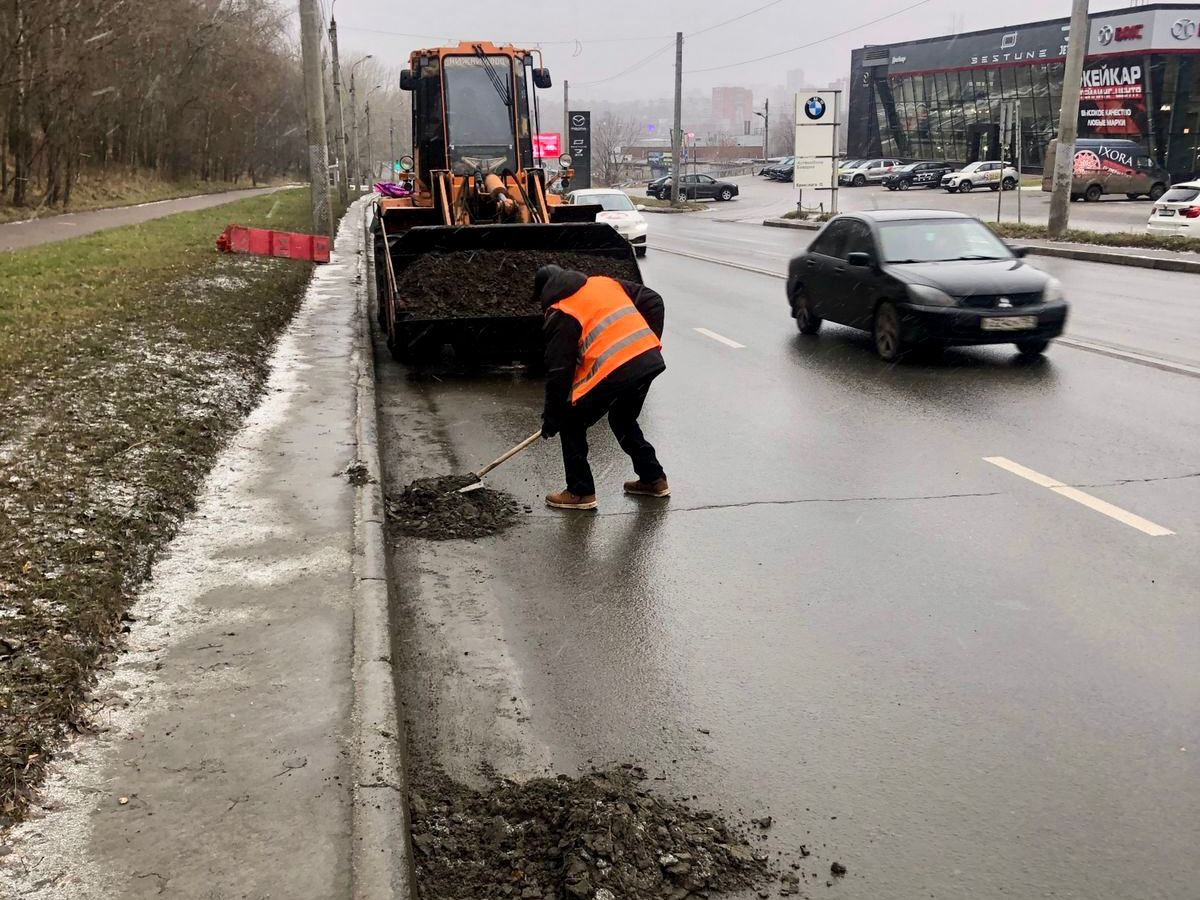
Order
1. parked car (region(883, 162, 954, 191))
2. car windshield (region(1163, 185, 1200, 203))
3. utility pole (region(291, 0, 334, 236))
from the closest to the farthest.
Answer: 1. utility pole (region(291, 0, 334, 236))
2. car windshield (region(1163, 185, 1200, 203))
3. parked car (region(883, 162, 954, 191))

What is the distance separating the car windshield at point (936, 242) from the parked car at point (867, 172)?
60095 millimetres

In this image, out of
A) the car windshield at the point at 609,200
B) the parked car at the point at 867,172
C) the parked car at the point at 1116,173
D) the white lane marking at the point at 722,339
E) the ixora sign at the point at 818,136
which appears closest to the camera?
the white lane marking at the point at 722,339

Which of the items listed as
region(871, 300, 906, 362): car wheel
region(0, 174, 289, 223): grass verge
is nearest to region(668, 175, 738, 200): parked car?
region(0, 174, 289, 223): grass verge

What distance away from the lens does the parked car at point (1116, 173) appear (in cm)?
4697

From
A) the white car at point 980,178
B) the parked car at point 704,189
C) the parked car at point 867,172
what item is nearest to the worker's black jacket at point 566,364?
the white car at point 980,178

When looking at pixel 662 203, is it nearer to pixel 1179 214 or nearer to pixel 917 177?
pixel 917 177

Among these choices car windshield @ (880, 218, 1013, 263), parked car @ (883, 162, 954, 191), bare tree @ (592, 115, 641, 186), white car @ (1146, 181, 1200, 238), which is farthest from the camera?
bare tree @ (592, 115, 641, 186)

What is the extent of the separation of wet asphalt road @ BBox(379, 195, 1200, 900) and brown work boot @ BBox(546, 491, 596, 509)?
0.09 metres

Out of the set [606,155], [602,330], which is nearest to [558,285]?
[602,330]

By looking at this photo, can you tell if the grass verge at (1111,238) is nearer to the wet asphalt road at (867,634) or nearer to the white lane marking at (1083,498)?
the wet asphalt road at (867,634)

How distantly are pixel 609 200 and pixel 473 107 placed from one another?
1280 centimetres

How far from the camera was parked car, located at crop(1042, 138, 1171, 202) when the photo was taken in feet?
154

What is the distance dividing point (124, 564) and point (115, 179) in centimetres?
5201

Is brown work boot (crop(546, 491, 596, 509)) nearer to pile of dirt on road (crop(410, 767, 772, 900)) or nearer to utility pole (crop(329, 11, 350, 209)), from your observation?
pile of dirt on road (crop(410, 767, 772, 900))
